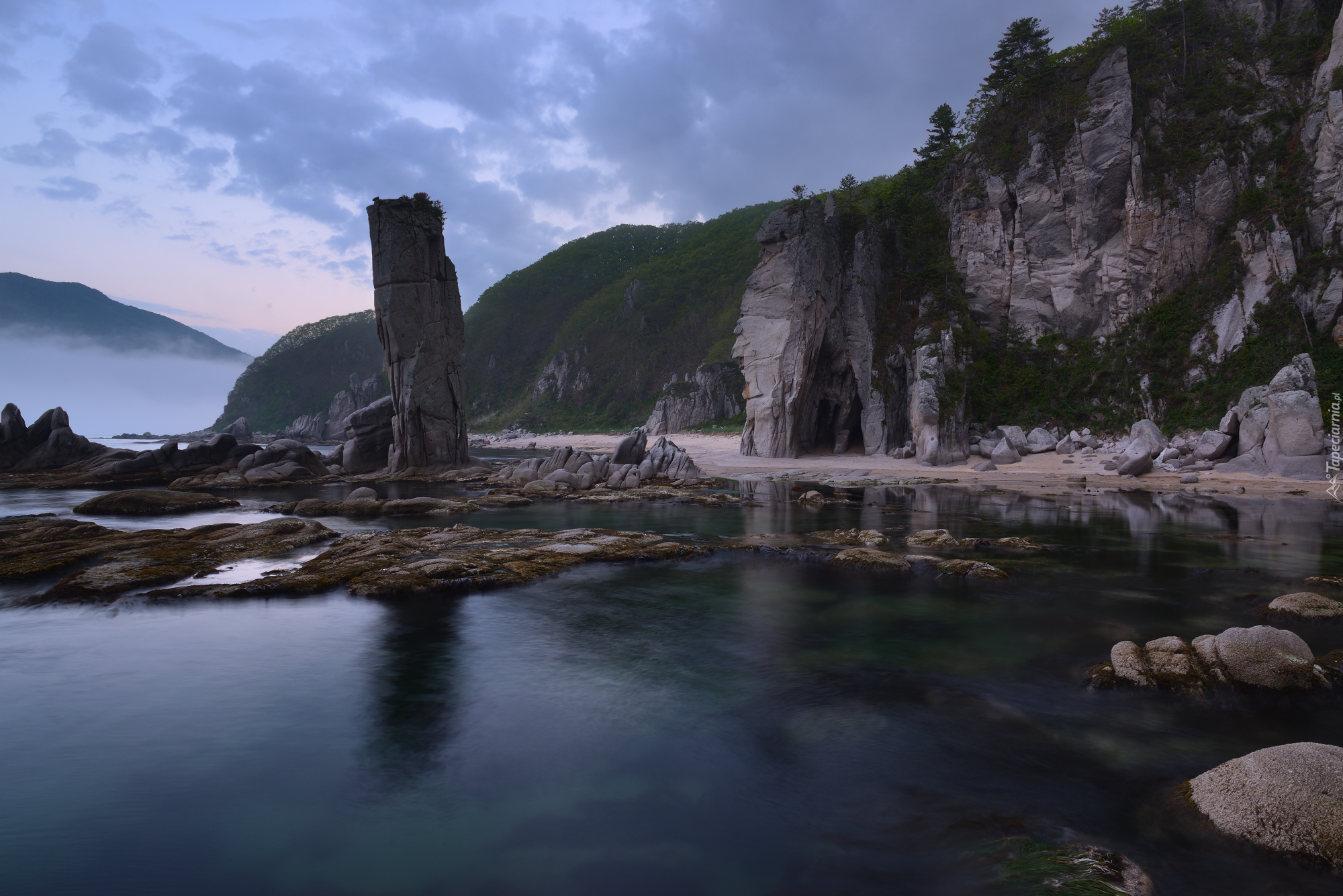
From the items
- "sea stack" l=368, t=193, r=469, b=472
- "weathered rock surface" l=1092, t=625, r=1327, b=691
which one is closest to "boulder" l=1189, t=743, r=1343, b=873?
"weathered rock surface" l=1092, t=625, r=1327, b=691

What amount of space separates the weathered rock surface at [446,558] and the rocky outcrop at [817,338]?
28339mm

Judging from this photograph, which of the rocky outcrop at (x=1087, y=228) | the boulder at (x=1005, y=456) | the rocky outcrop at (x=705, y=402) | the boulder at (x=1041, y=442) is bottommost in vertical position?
the boulder at (x=1005, y=456)

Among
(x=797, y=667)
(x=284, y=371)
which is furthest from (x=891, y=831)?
(x=284, y=371)

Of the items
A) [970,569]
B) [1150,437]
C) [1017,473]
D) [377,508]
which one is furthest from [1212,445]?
[377,508]

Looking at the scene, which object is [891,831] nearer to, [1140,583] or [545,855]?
[545,855]

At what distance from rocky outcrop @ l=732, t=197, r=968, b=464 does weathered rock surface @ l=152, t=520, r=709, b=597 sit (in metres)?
28.3

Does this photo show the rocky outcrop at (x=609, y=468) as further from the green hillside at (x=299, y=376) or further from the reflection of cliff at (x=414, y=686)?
the green hillside at (x=299, y=376)

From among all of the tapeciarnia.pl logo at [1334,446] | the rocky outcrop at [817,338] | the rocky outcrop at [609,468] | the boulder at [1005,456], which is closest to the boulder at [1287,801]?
the rocky outcrop at [609,468]

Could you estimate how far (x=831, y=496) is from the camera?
29734mm

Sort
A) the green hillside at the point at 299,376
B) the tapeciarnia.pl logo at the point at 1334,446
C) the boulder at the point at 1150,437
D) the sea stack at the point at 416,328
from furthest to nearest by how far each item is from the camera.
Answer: the green hillside at the point at 299,376 → the sea stack at the point at 416,328 → the boulder at the point at 1150,437 → the tapeciarnia.pl logo at the point at 1334,446

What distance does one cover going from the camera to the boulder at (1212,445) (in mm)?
30797

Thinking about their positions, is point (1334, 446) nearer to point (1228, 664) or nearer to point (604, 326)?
point (1228, 664)

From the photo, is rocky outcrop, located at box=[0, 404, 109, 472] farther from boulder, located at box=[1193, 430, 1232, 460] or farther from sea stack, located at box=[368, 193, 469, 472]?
boulder, located at box=[1193, 430, 1232, 460]

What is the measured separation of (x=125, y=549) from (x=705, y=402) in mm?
67397
